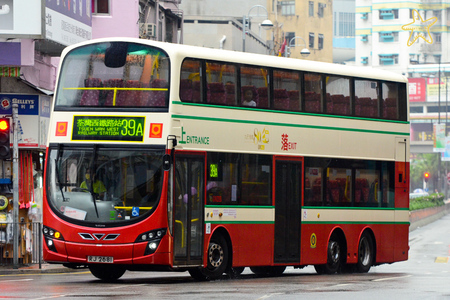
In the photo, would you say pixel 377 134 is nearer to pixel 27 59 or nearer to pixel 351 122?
pixel 351 122

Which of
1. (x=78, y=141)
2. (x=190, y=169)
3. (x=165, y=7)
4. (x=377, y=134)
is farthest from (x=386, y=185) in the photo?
(x=165, y=7)

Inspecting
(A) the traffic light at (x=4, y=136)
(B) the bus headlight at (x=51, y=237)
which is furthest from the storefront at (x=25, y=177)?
(B) the bus headlight at (x=51, y=237)

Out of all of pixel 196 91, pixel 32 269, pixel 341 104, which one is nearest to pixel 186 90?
pixel 196 91

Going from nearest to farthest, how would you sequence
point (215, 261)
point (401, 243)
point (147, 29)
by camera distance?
1. point (215, 261)
2. point (401, 243)
3. point (147, 29)

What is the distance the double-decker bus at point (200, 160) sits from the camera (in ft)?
55.7

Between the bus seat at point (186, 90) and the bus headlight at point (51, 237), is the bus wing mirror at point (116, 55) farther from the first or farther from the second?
the bus headlight at point (51, 237)

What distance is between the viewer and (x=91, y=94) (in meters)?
17.4

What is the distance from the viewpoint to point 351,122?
21.7 metres

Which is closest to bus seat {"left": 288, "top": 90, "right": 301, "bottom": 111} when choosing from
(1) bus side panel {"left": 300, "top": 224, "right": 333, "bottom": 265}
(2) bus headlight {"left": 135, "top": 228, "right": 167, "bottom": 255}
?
(1) bus side panel {"left": 300, "top": 224, "right": 333, "bottom": 265}

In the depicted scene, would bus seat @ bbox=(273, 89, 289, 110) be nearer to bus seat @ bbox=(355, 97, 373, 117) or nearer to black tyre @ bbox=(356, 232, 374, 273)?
bus seat @ bbox=(355, 97, 373, 117)

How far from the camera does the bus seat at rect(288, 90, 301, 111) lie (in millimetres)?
20094

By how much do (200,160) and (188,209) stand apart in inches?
36.0

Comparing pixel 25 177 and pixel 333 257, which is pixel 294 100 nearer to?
pixel 333 257

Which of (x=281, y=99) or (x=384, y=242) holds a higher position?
(x=281, y=99)
